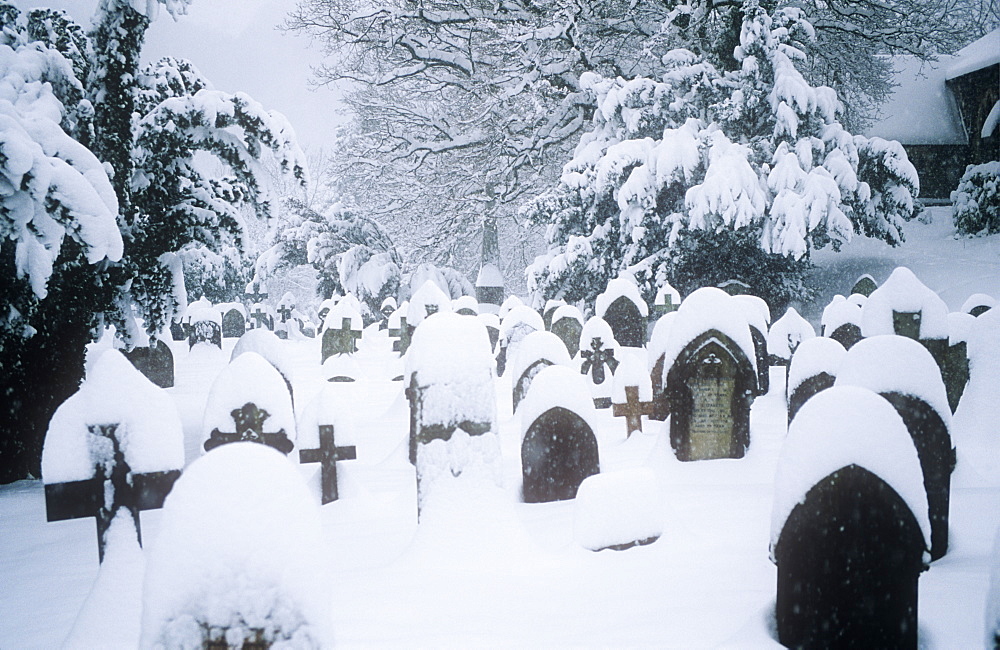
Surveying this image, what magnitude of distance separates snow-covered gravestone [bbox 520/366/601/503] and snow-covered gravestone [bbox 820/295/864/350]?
4.30 metres

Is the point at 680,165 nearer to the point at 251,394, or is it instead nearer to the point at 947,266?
the point at 947,266

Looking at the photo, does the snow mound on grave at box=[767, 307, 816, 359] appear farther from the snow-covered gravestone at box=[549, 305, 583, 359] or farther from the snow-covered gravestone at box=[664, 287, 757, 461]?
the snow-covered gravestone at box=[664, 287, 757, 461]

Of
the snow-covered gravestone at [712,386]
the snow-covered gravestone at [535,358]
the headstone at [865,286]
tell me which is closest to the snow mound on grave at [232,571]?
the snow-covered gravestone at [712,386]

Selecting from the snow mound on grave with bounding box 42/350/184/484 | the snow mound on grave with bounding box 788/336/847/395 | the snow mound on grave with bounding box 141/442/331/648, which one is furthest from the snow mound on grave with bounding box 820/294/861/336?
the snow mound on grave with bounding box 141/442/331/648

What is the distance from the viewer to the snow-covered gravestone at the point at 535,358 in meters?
6.51

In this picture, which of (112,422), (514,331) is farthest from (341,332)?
(112,422)

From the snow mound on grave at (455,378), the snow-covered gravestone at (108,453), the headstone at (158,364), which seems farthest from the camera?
the headstone at (158,364)

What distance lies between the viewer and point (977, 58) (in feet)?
60.2

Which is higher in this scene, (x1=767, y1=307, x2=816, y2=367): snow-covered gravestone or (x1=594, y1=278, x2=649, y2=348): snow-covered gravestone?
(x1=594, y1=278, x2=649, y2=348): snow-covered gravestone

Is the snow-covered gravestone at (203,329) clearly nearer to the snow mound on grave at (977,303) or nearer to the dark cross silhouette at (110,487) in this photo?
the dark cross silhouette at (110,487)

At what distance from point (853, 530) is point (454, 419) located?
2003 millimetres

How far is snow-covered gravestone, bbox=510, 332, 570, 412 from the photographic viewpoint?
6512mm

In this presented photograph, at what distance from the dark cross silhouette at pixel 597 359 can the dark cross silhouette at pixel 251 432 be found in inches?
170

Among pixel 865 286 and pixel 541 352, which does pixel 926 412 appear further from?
pixel 865 286
